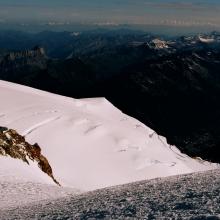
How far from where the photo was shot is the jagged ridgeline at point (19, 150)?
47219mm

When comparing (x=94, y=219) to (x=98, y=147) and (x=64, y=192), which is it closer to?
(x=64, y=192)

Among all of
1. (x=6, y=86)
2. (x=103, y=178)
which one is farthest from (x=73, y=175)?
(x=6, y=86)

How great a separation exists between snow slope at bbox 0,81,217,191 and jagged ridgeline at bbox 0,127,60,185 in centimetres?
281

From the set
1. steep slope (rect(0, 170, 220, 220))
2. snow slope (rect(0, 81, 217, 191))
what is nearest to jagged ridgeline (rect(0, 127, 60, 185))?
snow slope (rect(0, 81, 217, 191))

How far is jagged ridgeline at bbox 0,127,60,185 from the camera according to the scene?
1859 inches

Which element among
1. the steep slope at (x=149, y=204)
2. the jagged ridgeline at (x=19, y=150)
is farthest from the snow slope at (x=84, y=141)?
the steep slope at (x=149, y=204)

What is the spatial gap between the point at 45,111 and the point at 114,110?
2012 centimetres

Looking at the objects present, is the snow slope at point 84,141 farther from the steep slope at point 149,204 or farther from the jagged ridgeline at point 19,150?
the steep slope at point 149,204

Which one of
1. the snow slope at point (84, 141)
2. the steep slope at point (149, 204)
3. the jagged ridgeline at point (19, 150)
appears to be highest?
the steep slope at point (149, 204)

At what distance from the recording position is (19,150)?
48469 mm

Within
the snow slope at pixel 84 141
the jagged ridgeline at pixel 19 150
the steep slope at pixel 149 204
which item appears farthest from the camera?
the snow slope at pixel 84 141

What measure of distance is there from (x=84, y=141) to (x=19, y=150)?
59.5ft

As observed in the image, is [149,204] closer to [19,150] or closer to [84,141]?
[19,150]

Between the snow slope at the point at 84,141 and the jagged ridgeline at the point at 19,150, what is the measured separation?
281 centimetres
